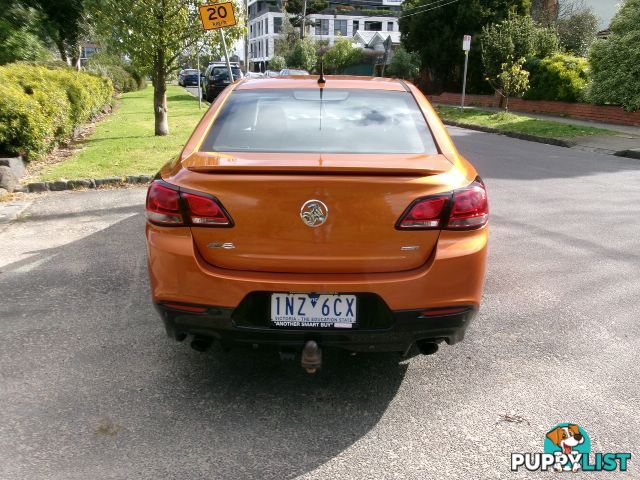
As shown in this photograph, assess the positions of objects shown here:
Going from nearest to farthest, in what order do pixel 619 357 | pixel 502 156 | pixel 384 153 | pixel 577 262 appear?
pixel 384 153 < pixel 619 357 < pixel 577 262 < pixel 502 156

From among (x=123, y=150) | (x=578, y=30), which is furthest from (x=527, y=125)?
(x=578, y=30)

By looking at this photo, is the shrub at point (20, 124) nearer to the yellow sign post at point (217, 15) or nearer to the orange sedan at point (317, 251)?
the yellow sign post at point (217, 15)

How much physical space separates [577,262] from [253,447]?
3.91 m

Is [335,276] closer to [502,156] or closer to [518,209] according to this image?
[518,209]

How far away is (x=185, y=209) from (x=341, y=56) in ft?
179

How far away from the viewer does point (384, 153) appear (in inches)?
117

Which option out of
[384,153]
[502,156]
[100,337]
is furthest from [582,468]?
[502,156]

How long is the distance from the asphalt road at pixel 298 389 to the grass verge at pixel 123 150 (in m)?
3.99

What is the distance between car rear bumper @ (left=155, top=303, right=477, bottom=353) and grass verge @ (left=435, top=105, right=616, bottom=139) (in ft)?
47.0

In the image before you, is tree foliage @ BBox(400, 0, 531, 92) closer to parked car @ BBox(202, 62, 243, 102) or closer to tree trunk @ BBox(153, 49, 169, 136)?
parked car @ BBox(202, 62, 243, 102)

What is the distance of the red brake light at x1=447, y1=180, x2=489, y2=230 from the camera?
2725 mm

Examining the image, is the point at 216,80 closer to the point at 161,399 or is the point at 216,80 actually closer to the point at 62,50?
the point at 62,50

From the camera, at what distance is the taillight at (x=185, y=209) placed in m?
2.66

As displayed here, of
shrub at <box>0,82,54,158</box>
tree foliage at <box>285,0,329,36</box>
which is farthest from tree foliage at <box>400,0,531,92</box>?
tree foliage at <box>285,0,329,36</box>
